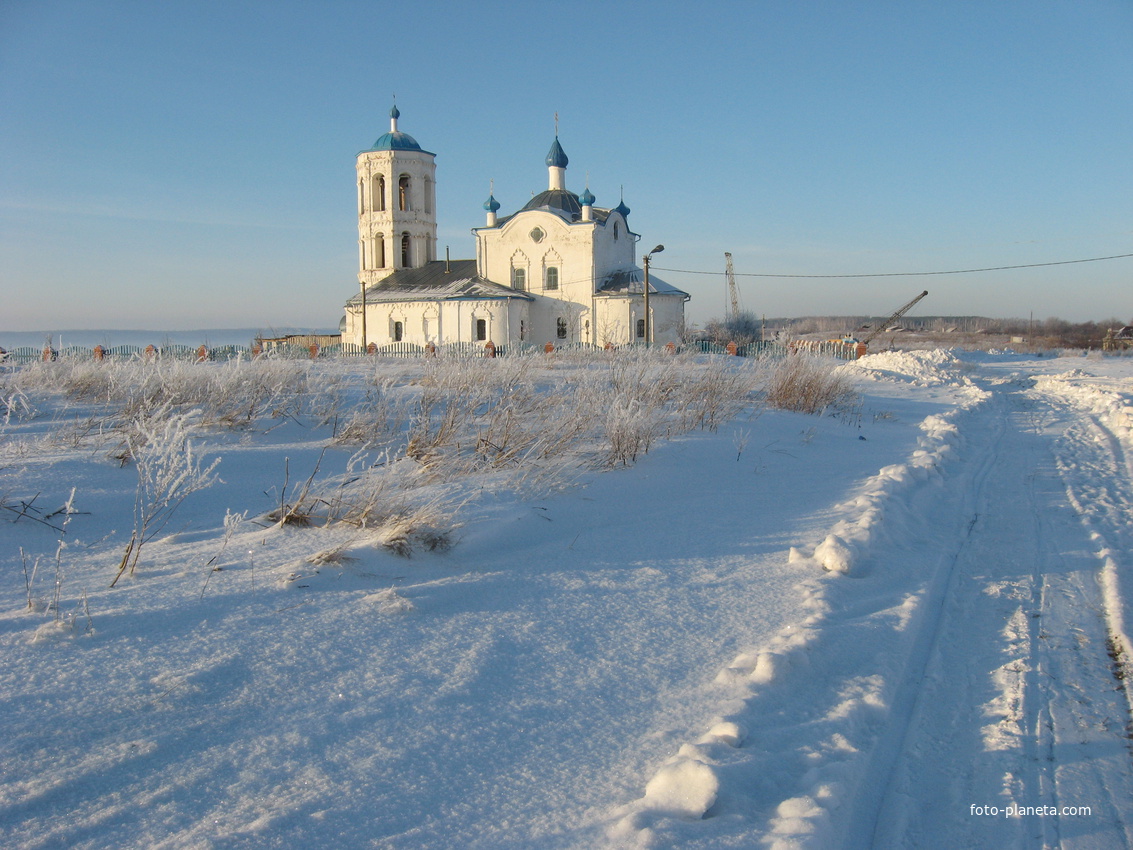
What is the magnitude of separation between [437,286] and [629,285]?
35.4 ft

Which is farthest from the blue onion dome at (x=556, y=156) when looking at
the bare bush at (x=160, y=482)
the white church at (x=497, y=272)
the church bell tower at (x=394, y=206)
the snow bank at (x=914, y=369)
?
the bare bush at (x=160, y=482)

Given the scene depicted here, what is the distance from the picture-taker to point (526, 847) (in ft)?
6.47

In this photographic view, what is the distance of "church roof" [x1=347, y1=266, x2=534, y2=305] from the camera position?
3841 centimetres

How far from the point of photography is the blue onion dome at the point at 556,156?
4347 cm

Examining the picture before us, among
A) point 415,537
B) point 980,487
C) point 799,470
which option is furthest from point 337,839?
point 980,487

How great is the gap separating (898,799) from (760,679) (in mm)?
666

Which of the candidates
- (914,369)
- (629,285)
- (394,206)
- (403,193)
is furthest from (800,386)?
(403,193)

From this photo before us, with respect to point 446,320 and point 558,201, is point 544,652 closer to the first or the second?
point 446,320

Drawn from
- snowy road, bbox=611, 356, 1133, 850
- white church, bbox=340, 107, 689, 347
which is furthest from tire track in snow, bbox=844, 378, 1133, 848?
white church, bbox=340, 107, 689, 347

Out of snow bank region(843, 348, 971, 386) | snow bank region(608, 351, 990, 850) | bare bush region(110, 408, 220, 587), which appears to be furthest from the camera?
snow bank region(843, 348, 971, 386)

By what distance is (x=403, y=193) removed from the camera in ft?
144

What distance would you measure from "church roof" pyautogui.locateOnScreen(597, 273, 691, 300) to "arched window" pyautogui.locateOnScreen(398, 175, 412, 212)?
13.5 meters

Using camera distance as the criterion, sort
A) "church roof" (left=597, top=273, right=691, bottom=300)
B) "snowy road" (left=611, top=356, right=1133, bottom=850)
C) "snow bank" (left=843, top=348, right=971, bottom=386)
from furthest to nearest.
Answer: "church roof" (left=597, top=273, right=691, bottom=300) → "snow bank" (left=843, top=348, right=971, bottom=386) → "snowy road" (left=611, top=356, right=1133, bottom=850)

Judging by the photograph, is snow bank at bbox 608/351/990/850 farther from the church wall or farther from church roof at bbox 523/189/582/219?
church roof at bbox 523/189/582/219
